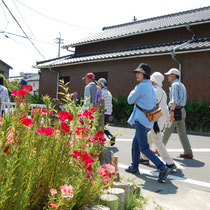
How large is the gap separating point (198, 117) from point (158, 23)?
8.95m

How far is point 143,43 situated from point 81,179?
14.9 metres

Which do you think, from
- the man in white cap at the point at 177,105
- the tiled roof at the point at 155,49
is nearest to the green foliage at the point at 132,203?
the man in white cap at the point at 177,105

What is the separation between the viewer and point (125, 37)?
16.8 meters

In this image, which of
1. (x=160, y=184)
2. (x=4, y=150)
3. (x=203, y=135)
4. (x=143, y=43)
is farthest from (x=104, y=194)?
(x=143, y=43)

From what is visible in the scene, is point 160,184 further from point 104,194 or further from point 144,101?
point 104,194

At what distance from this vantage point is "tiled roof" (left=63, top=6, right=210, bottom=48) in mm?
14250

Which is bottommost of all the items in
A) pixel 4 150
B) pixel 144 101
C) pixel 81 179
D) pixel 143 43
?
pixel 81 179

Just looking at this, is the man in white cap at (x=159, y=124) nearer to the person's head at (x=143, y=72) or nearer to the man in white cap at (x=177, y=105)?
the man in white cap at (x=177, y=105)

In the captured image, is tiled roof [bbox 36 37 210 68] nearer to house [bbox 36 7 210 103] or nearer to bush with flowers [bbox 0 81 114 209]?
house [bbox 36 7 210 103]

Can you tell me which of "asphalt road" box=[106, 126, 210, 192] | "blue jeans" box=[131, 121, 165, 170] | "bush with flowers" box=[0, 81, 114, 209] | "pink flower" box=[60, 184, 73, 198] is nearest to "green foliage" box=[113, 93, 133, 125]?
"asphalt road" box=[106, 126, 210, 192]

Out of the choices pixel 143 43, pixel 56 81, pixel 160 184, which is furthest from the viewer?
pixel 56 81

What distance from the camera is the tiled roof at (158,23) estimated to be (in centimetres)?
1425

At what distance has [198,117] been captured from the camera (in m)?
10.3

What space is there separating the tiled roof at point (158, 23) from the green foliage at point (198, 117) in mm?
5294
